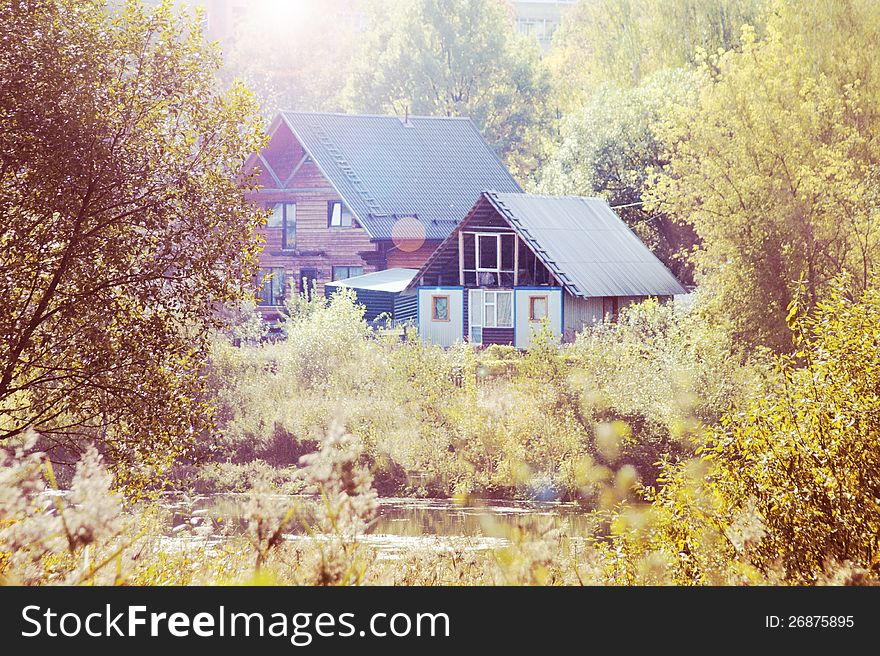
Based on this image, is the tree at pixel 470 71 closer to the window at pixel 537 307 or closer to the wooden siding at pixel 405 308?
the wooden siding at pixel 405 308

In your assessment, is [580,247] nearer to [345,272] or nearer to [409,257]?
[409,257]

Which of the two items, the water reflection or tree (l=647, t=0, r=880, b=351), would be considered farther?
tree (l=647, t=0, r=880, b=351)

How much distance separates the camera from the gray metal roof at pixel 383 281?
41719 mm

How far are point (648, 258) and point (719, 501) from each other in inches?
1217

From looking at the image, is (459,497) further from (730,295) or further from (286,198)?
(286,198)

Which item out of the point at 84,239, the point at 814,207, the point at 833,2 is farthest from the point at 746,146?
the point at 84,239

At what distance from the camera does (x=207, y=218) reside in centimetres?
1336

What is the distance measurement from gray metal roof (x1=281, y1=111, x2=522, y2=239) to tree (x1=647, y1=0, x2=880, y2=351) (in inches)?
744

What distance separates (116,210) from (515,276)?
27800mm

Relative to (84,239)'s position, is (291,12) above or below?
above

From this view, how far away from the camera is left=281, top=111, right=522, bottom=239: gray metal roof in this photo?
152 ft

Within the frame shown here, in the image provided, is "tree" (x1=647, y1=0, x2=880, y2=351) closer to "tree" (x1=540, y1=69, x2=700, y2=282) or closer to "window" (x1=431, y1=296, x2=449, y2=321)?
"window" (x1=431, y1=296, x2=449, y2=321)

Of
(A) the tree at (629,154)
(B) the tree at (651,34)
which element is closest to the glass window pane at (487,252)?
(A) the tree at (629,154)

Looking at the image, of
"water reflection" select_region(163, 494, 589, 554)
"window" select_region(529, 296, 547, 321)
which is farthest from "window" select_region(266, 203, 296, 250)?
"water reflection" select_region(163, 494, 589, 554)
